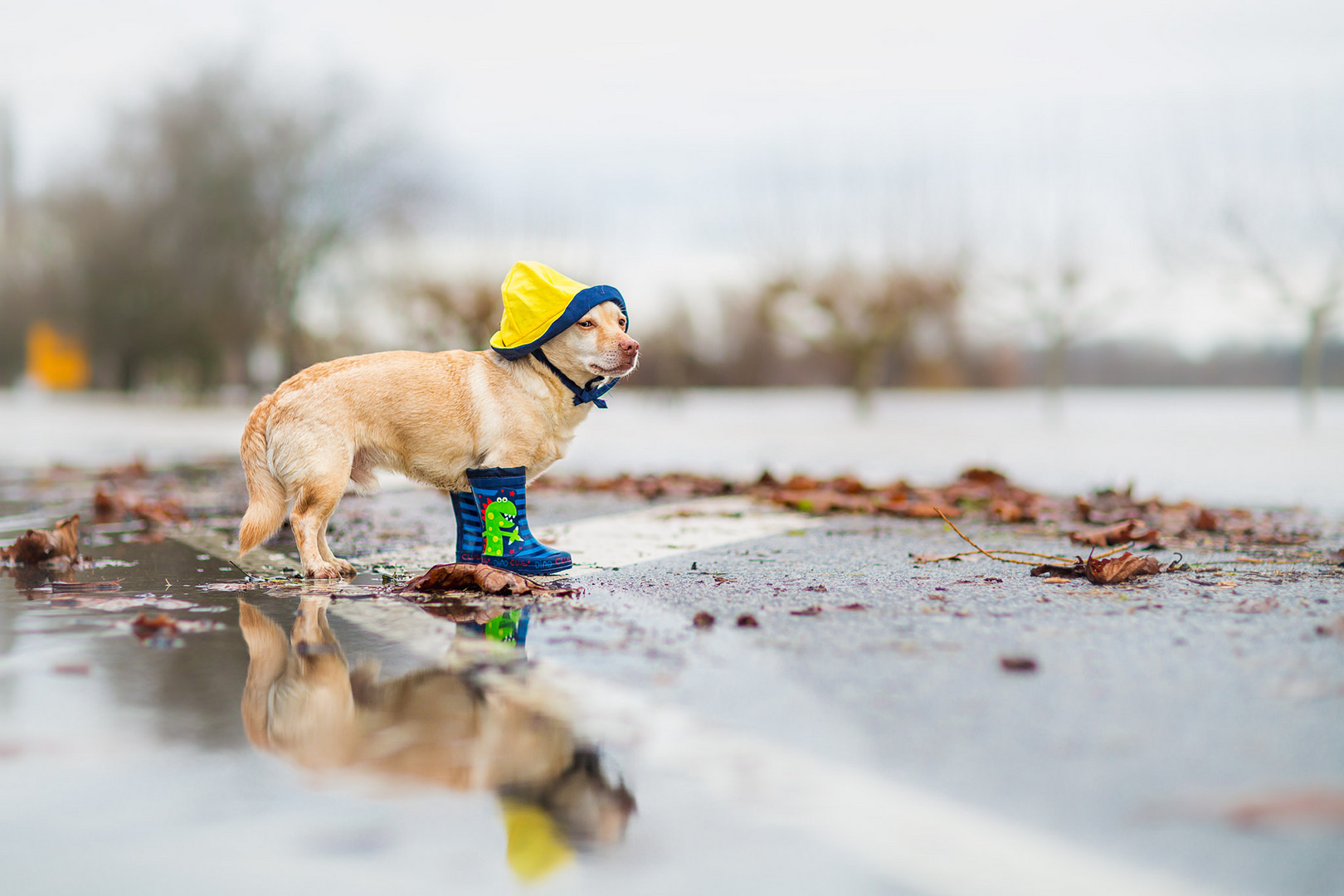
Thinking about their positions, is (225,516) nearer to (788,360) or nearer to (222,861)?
(222,861)

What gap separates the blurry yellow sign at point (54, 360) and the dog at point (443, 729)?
185ft

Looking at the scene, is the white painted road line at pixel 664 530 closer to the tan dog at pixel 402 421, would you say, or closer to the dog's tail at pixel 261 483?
the tan dog at pixel 402 421

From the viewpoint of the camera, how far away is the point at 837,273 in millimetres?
28953

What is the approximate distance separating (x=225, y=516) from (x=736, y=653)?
4897mm

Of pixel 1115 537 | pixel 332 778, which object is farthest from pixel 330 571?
pixel 1115 537

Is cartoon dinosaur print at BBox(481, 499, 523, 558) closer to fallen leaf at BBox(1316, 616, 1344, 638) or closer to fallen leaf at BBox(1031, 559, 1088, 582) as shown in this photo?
fallen leaf at BBox(1031, 559, 1088, 582)

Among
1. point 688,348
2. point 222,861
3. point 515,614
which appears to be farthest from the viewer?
point 688,348

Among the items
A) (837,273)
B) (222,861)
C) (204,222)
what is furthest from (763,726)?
(204,222)

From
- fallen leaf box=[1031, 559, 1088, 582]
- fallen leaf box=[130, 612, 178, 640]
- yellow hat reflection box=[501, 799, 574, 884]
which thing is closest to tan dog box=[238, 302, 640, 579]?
fallen leaf box=[130, 612, 178, 640]

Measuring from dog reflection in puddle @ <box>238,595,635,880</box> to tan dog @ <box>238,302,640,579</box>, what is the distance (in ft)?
4.28

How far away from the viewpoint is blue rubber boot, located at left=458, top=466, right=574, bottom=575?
4.41m

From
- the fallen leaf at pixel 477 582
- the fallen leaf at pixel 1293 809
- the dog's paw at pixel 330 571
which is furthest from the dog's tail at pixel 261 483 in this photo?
the fallen leaf at pixel 1293 809

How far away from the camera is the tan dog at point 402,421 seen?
14.1 ft

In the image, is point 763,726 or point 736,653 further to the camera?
point 736,653
